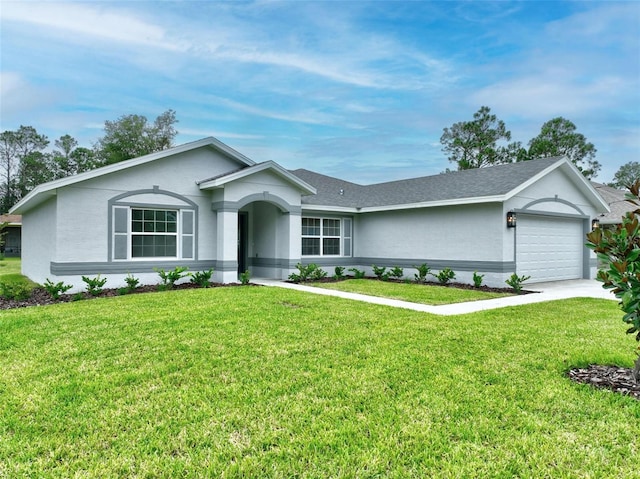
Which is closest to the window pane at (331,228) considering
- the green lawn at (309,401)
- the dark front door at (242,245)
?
the dark front door at (242,245)

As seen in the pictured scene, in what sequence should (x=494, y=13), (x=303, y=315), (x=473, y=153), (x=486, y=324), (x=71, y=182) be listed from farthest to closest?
(x=473, y=153) → (x=494, y=13) → (x=71, y=182) → (x=303, y=315) → (x=486, y=324)

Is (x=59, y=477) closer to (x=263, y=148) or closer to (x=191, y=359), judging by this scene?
(x=191, y=359)

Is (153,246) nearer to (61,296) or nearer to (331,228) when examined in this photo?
(61,296)

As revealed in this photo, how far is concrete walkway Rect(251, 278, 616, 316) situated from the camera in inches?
349

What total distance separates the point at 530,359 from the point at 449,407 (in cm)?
205

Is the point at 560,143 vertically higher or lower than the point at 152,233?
higher

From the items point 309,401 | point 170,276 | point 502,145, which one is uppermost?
point 502,145

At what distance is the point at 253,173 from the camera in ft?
43.1

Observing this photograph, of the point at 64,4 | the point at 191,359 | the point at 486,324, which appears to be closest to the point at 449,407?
the point at 191,359

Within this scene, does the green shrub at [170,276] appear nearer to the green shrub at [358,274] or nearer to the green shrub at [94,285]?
the green shrub at [94,285]

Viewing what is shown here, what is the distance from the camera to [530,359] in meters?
5.20

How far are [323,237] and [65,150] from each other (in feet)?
153

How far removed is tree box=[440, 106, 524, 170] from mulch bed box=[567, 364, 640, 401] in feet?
117

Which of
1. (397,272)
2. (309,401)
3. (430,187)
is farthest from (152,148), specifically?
(309,401)
